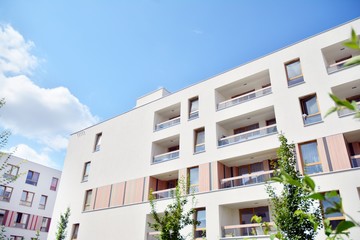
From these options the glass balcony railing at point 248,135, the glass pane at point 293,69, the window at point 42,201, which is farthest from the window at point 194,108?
the window at point 42,201

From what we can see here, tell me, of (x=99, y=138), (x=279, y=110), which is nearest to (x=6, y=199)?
(x=99, y=138)

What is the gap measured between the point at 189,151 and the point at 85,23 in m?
11.0

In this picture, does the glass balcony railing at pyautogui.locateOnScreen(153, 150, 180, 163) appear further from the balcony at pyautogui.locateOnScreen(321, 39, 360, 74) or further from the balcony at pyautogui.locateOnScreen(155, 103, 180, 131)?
the balcony at pyautogui.locateOnScreen(321, 39, 360, 74)

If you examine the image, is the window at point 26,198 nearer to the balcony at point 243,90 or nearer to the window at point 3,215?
the window at point 3,215

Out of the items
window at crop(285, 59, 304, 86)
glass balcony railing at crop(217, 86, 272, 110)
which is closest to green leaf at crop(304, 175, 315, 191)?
window at crop(285, 59, 304, 86)

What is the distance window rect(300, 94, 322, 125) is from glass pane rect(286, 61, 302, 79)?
1.93m

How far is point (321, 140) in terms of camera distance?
15.7 m

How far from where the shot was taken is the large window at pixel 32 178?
3959 cm

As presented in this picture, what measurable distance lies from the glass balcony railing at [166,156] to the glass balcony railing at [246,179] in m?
4.52

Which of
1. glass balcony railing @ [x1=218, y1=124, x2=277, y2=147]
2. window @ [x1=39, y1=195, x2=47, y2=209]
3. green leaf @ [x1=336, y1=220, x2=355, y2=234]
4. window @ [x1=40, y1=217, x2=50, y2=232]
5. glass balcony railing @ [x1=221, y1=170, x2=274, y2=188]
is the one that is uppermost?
glass balcony railing @ [x1=218, y1=124, x2=277, y2=147]

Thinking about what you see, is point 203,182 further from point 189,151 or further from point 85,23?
point 85,23

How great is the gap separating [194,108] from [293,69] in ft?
26.0

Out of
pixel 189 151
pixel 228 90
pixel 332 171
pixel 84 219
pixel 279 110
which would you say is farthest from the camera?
pixel 84 219

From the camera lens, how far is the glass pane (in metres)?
18.5
